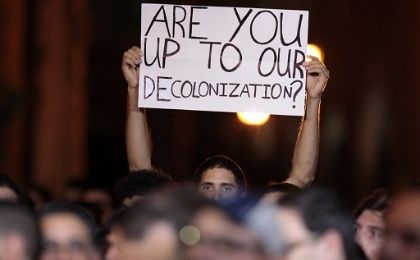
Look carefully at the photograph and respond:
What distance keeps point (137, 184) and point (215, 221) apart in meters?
2.77

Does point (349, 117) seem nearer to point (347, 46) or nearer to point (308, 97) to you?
point (347, 46)

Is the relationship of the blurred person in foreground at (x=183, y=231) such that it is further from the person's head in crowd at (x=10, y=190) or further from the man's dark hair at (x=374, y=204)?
the man's dark hair at (x=374, y=204)

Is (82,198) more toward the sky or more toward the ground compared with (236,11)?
more toward the ground

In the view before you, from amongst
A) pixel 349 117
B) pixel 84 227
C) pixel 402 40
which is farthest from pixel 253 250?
pixel 349 117

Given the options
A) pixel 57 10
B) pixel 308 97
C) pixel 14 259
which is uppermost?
pixel 57 10

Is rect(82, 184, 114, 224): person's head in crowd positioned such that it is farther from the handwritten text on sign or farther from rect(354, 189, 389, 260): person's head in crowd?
rect(354, 189, 389, 260): person's head in crowd

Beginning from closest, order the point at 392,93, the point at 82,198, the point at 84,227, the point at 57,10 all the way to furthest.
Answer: the point at 84,227 → the point at 82,198 → the point at 57,10 → the point at 392,93

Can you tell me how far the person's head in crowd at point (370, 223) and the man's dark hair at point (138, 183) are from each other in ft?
2.75

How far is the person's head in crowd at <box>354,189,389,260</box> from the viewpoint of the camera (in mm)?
6625

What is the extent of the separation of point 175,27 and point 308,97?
74 centimetres

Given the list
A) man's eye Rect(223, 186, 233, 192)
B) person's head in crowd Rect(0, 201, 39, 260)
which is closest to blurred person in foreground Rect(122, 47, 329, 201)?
man's eye Rect(223, 186, 233, 192)

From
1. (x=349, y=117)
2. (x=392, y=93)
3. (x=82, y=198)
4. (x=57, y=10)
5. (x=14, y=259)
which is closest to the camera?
(x=14, y=259)

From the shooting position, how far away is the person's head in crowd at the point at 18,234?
16.5 ft

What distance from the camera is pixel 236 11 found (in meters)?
7.77
